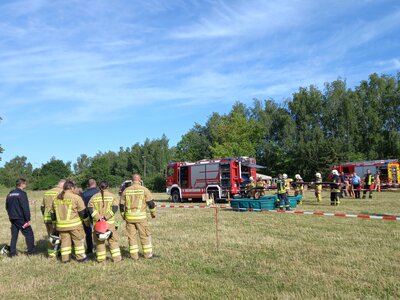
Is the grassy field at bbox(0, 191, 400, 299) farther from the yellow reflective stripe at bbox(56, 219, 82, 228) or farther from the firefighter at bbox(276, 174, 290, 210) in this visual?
the firefighter at bbox(276, 174, 290, 210)

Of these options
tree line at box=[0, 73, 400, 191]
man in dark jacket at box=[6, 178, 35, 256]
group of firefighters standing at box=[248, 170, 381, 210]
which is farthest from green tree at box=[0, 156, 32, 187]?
man in dark jacket at box=[6, 178, 35, 256]

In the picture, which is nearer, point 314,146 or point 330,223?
point 330,223

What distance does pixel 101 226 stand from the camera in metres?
6.91

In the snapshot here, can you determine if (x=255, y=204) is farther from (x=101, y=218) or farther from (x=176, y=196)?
(x=176, y=196)

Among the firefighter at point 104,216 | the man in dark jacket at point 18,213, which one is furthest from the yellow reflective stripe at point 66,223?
the man in dark jacket at point 18,213

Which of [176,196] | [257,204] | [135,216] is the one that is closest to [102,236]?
[135,216]

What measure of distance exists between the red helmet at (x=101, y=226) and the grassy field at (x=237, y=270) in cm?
63

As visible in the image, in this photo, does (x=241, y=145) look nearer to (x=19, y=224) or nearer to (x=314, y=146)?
(x=314, y=146)

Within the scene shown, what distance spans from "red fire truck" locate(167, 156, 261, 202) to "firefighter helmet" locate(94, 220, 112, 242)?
14.0 metres

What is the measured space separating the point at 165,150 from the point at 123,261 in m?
82.0

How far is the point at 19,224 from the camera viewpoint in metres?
8.06

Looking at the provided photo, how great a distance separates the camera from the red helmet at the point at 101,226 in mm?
6864

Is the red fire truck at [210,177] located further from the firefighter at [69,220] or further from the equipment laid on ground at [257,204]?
the firefighter at [69,220]

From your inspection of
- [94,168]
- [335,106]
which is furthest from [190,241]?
[94,168]
